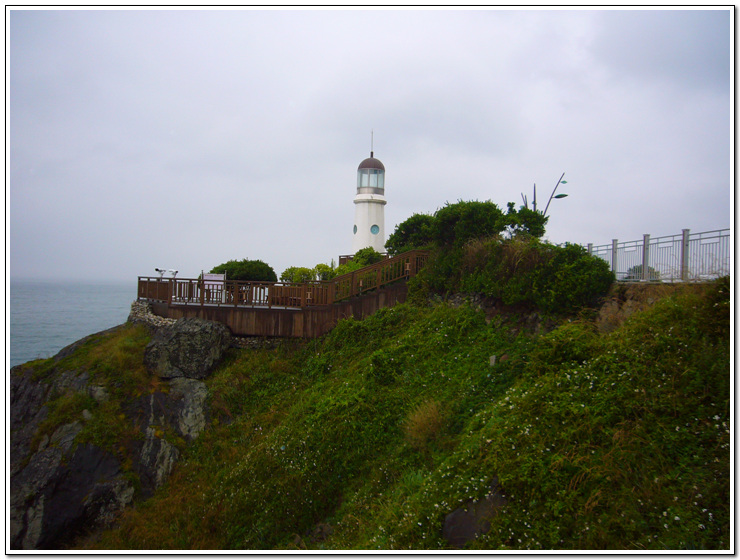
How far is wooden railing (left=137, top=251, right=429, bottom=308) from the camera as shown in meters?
13.0

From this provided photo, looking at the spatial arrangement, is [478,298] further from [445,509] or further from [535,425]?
[445,509]

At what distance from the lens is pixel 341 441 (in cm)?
825

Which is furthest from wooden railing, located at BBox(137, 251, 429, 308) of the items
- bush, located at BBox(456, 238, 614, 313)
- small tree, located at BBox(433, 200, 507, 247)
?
bush, located at BBox(456, 238, 614, 313)

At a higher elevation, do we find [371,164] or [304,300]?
[371,164]

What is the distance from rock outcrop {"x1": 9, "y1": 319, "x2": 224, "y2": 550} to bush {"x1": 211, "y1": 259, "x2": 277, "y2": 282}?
11.9 feet

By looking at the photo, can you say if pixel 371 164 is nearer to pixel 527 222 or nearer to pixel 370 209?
pixel 370 209

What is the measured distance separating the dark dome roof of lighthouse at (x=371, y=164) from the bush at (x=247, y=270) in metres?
7.97

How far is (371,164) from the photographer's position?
74.0ft

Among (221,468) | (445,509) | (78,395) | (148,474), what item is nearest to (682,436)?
(445,509)

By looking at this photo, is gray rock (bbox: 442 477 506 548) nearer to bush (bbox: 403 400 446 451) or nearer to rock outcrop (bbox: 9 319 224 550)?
bush (bbox: 403 400 446 451)

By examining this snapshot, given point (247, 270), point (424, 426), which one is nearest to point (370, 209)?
point (247, 270)

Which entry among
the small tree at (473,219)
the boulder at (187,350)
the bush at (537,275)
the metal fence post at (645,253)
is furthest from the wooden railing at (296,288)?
the metal fence post at (645,253)

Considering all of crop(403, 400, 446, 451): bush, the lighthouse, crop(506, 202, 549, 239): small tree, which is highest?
the lighthouse

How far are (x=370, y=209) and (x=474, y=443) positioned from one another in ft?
54.5
